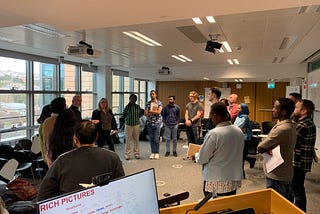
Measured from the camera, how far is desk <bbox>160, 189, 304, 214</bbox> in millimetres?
1567

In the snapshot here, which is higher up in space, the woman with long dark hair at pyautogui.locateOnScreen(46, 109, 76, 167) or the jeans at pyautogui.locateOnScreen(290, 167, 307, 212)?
the woman with long dark hair at pyautogui.locateOnScreen(46, 109, 76, 167)

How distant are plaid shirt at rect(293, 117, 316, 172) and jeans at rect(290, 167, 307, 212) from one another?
8 cm

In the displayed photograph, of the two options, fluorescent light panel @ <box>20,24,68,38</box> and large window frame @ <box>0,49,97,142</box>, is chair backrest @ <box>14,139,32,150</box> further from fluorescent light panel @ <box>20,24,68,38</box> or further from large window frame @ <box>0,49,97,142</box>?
fluorescent light panel @ <box>20,24,68,38</box>

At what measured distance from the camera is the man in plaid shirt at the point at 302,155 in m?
3.16

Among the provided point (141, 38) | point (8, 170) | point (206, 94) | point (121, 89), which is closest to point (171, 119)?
point (141, 38)

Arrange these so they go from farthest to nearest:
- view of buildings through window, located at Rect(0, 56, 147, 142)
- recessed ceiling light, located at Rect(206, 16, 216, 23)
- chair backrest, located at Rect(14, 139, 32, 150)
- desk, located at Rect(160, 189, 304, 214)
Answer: view of buildings through window, located at Rect(0, 56, 147, 142)
chair backrest, located at Rect(14, 139, 32, 150)
recessed ceiling light, located at Rect(206, 16, 216, 23)
desk, located at Rect(160, 189, 304, 214)

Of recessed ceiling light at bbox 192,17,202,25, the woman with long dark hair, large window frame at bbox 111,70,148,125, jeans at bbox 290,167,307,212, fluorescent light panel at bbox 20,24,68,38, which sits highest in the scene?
fluorescent light panel at bbox 20,24,68,38

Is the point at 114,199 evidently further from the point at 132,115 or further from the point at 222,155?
the point at 132,115

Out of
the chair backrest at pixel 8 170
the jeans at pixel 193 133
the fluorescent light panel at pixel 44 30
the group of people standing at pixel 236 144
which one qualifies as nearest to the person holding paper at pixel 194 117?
the jeans at pixel 193 133

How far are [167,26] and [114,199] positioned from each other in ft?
9.60

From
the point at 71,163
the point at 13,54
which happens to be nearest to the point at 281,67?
the point at 13,54

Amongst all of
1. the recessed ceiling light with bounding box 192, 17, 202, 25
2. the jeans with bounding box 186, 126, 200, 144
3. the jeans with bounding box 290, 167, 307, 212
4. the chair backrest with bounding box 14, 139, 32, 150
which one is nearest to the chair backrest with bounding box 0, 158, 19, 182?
the chair backrest with bounding box 14, 139, 32, 150

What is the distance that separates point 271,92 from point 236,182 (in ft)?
29.3

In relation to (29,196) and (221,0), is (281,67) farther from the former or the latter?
(29,196)
